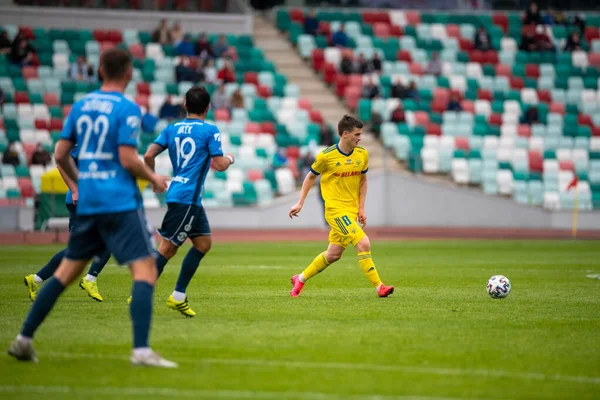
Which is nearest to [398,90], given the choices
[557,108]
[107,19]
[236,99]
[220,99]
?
[236,99]

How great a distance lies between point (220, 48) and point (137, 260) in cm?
2951

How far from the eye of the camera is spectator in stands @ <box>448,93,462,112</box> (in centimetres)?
3722

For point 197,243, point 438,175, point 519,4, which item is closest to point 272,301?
point 197,243

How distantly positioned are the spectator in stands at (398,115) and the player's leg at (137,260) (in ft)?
94.9

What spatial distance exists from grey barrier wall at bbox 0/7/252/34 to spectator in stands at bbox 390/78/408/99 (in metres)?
6.96

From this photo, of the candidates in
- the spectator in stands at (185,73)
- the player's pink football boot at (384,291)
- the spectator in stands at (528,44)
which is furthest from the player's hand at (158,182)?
the spectator in stands at (528,44)

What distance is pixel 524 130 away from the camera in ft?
122

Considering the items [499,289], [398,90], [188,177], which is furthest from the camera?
[398,90]

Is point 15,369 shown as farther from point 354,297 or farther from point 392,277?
point 392,277

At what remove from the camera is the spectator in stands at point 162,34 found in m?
35.8

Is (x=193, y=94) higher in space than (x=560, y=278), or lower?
higher

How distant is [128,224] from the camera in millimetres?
7527

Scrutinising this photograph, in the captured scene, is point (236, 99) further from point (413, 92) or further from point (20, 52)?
point (20, 52)

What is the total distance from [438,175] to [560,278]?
1894 cm
